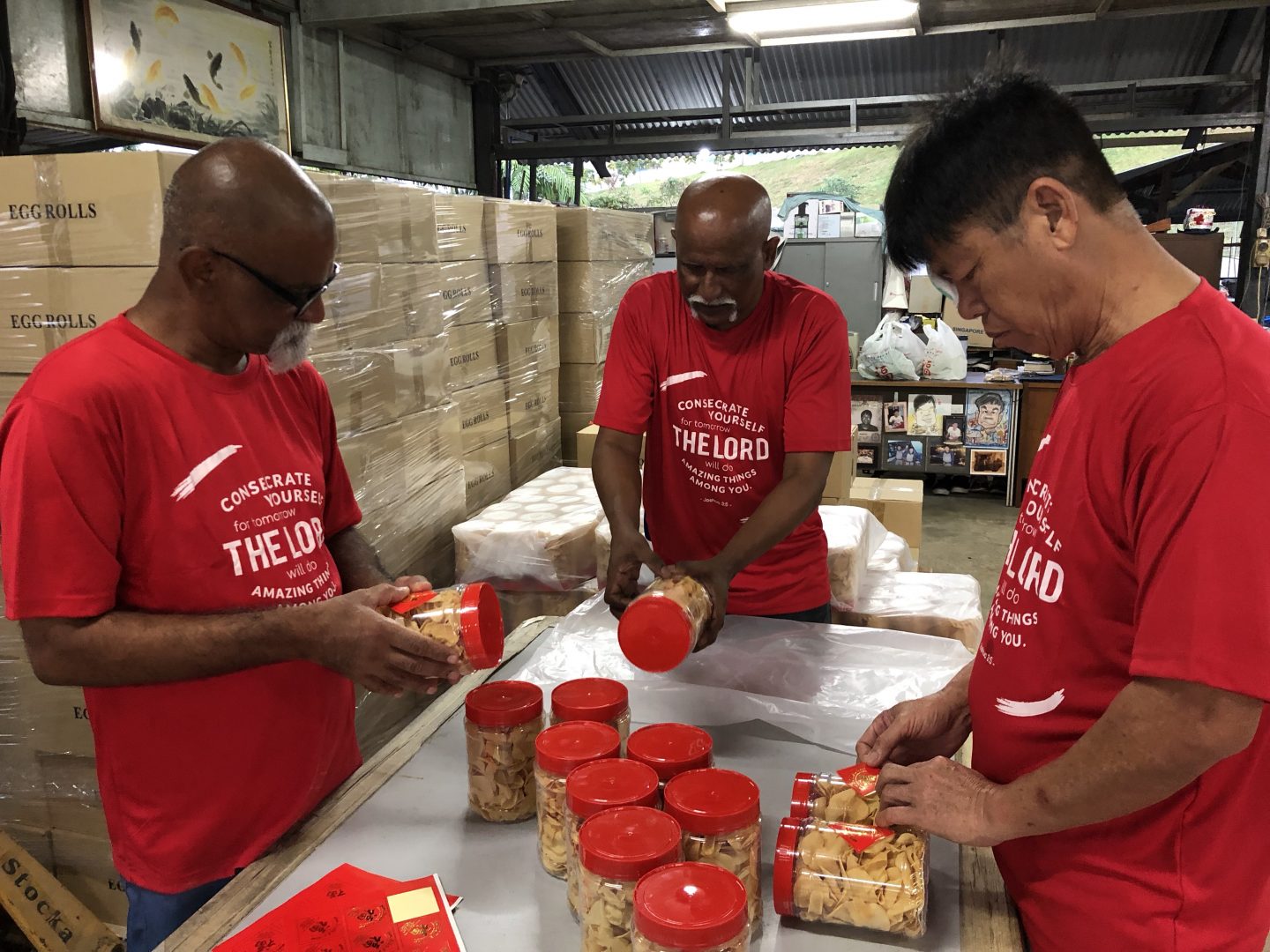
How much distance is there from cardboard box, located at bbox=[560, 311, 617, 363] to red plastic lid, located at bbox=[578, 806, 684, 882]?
3.28m

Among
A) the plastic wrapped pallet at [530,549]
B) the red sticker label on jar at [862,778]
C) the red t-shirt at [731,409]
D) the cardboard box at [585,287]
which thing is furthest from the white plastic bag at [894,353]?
the red sticker label on jar at [862,778]

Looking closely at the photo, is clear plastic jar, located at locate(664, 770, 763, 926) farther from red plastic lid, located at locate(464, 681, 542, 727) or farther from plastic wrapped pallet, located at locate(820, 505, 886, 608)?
plastic wrapped pallet, located at locate(820, 505, 886, 608)

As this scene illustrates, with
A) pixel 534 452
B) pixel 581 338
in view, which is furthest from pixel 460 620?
pixel 581 338

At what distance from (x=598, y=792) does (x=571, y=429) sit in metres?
3.27

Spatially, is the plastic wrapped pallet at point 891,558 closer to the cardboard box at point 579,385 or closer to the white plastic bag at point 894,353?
the cardboard box at point 579,385

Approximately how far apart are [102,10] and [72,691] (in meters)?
3.02

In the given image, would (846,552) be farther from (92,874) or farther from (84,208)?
(92,874)

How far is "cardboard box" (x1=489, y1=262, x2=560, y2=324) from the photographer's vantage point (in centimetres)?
340

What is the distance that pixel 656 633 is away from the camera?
122cm

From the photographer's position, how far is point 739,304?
73.8 inches

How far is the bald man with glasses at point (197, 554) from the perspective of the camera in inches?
44.0

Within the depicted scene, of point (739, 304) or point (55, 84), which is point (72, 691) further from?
point (55, 84)

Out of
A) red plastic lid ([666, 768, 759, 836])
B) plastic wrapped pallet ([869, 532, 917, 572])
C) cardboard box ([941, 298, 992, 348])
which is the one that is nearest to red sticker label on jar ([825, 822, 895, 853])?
red plastic lid ([666, 768, 759, 836])

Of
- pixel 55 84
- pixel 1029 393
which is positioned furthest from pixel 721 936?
pixel 1029 393
